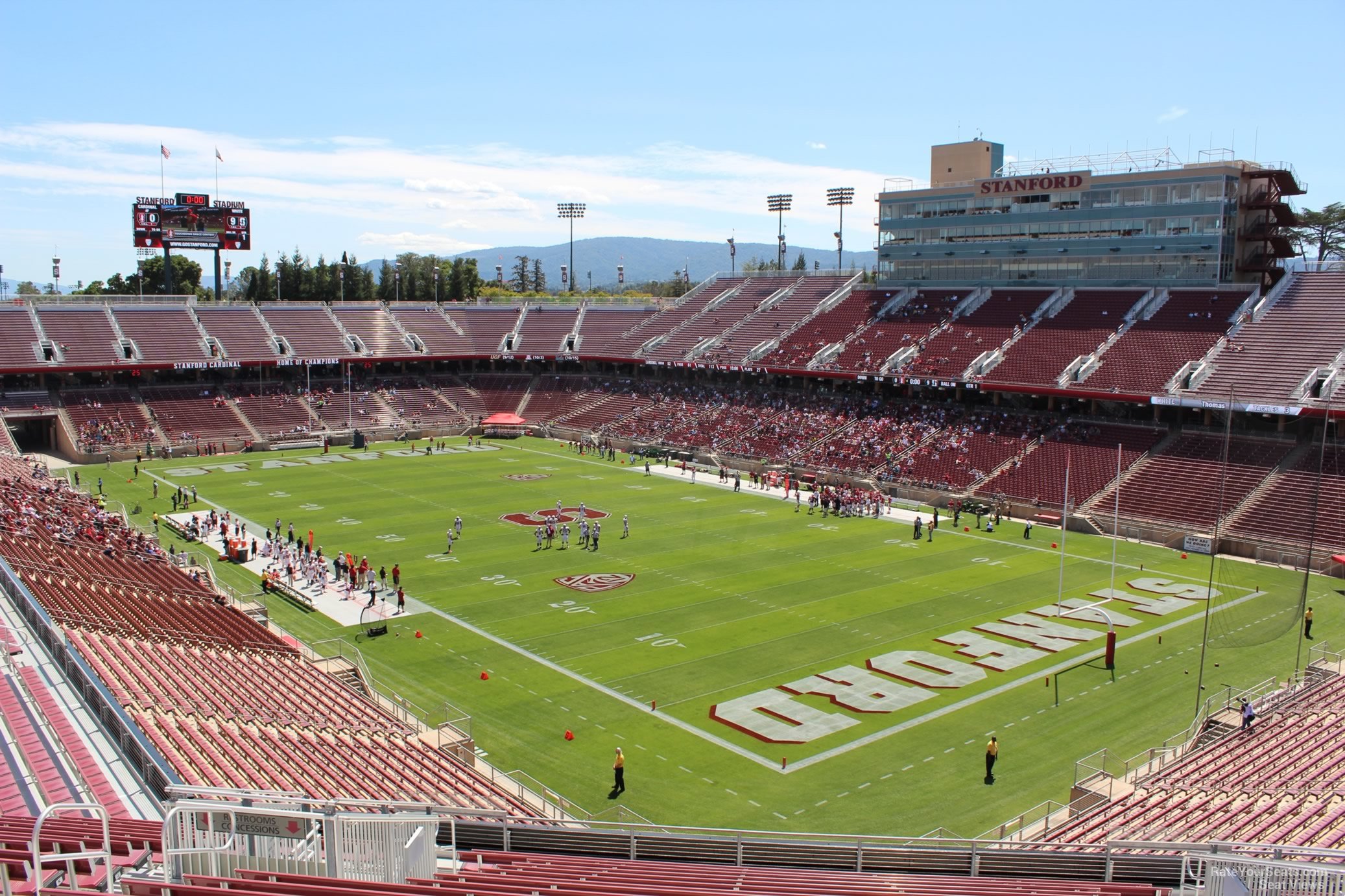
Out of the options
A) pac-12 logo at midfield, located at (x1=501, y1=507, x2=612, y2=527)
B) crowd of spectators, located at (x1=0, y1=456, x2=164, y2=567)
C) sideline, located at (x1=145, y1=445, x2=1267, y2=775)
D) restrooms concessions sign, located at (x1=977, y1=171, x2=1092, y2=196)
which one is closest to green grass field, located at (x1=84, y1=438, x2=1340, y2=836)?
sideline, located at (x1=145, y1=445, x2=1267, y2=775)

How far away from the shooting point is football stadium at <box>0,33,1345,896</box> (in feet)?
46.9

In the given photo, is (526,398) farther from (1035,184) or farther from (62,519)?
(62,519)

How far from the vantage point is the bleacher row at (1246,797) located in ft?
52.2

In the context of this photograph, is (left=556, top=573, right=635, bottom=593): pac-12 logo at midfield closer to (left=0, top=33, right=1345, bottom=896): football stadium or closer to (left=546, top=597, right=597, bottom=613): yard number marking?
(left=0, top=33, right=1345, bottom=896): football stadium

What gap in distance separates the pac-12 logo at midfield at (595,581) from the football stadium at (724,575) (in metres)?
0.27

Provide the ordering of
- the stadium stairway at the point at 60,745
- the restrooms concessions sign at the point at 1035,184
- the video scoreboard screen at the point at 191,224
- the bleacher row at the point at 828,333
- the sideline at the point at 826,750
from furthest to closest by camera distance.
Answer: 1. the video scoreboard screen at the point at 191,224
2. the restrooms concessions sign at the point at 1035,184
3. the bleacher row at the point at 828,333
4. the sideline at the point at 826,750
5. the stadium stairway at the point at 60,745

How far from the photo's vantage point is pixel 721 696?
83.2 feet

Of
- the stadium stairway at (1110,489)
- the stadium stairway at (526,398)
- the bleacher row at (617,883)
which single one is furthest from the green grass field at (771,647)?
the stadium stairway at (526,398)

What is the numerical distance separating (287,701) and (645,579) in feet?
51.4

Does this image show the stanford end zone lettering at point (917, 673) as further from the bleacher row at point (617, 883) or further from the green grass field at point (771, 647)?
the bleacher row at point (617, 883)

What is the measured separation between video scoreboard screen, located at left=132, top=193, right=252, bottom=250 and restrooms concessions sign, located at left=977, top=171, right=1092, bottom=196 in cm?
5435

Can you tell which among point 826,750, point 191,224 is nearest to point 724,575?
point 826,750

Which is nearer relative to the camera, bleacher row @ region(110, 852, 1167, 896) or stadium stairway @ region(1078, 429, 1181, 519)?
bleacher row @ region(110, 852, 1167, 896)

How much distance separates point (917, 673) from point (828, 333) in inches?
1794
